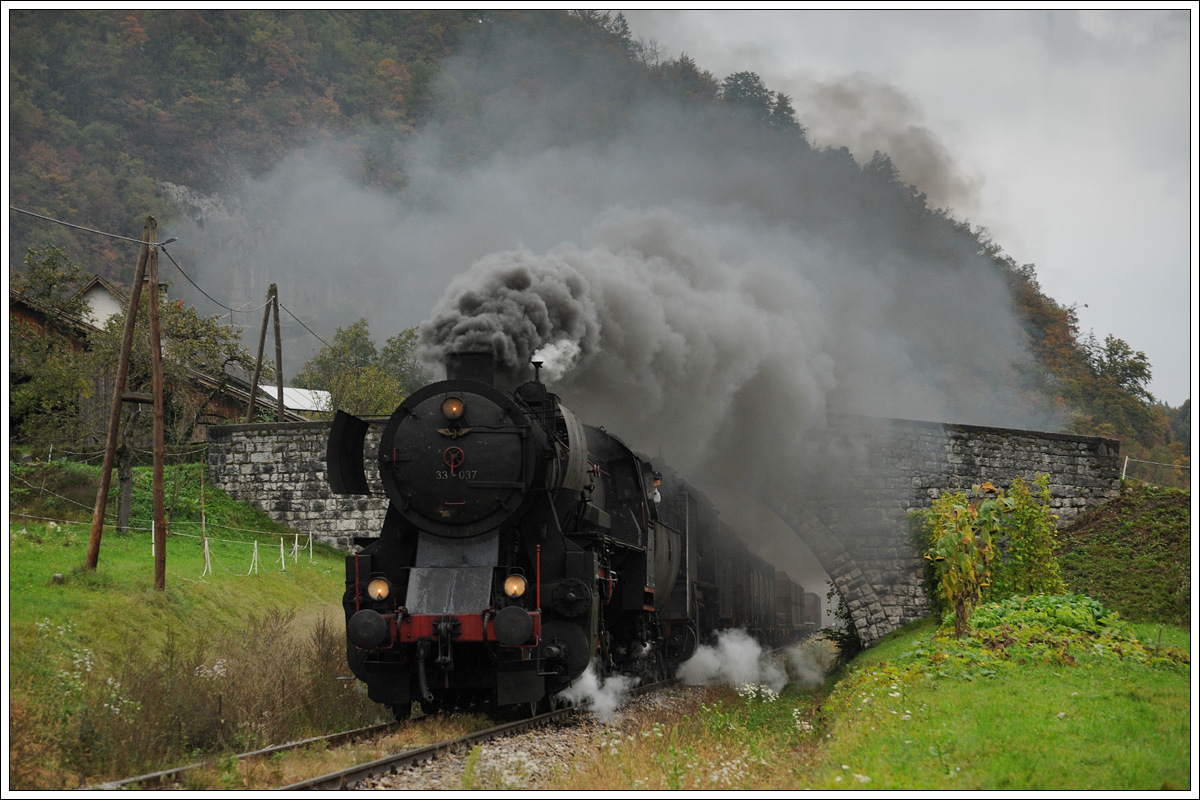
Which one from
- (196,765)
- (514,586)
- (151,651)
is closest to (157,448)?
(151,651)

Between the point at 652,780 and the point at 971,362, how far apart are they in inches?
1914

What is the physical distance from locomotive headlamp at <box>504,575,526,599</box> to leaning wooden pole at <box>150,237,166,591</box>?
6277 millimetres

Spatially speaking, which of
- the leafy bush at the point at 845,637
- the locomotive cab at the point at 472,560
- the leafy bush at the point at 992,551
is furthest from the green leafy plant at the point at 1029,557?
the locomotive cab at the point at 472,560

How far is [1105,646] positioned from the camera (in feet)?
32.5

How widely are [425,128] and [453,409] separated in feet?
224

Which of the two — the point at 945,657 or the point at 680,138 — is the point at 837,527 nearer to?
the point at 945,657

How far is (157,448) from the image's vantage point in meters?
12.7

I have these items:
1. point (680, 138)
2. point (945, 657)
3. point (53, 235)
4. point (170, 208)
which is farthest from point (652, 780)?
point (170, 208)

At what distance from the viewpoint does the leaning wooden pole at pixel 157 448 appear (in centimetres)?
1266

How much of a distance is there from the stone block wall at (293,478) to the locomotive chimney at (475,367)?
1171cm

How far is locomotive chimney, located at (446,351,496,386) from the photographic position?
390 inches

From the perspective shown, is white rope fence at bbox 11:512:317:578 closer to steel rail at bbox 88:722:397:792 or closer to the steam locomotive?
the steam locomotive

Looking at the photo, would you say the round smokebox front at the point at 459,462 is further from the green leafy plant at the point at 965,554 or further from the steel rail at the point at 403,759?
the green leafy plant at the point at 965,554

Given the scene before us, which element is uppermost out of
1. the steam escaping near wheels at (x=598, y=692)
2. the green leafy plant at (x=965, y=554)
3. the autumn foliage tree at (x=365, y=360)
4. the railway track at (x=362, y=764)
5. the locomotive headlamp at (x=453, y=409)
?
the autumn foliage tree at (x=365, y=360)
